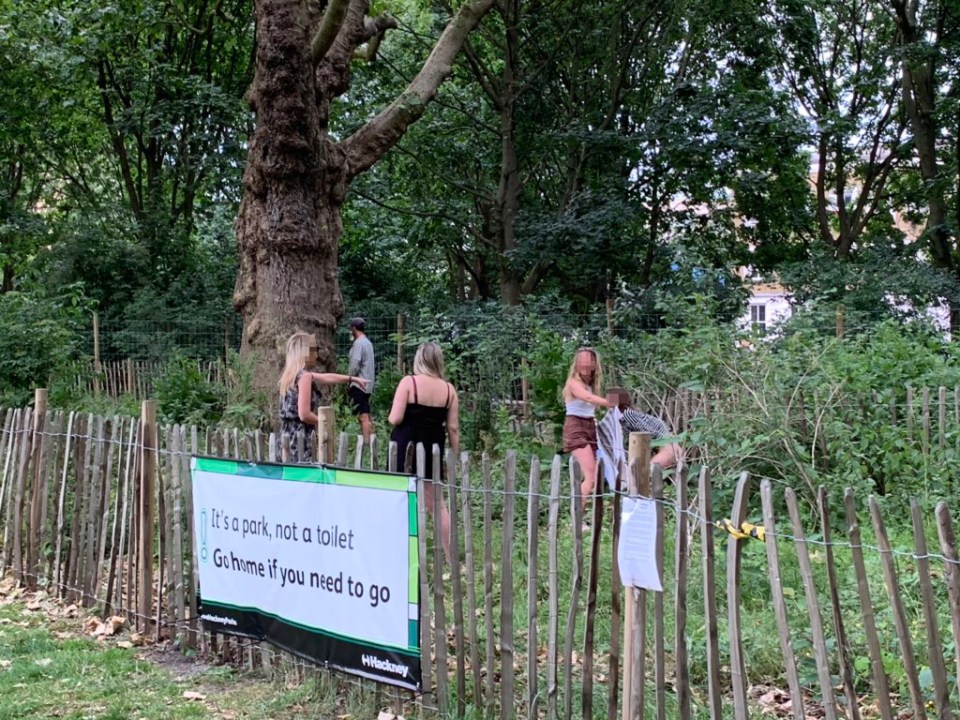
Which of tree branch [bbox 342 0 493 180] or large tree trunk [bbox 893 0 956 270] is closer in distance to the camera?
tree branch [bbox 342 0 493 180]

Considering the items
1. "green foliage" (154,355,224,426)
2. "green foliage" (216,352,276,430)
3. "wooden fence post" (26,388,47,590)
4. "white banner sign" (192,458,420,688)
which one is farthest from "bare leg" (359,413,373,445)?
"white banner sign" (192,458,420,688)

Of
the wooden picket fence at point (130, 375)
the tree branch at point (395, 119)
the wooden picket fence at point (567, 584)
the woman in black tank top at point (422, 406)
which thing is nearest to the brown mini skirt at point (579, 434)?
the wooden picket fence at point (567, 584)

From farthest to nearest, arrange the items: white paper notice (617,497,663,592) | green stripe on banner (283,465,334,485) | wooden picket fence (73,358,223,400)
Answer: wooden picket fence (73,358,223,400)
green stripe on banner (283,465,334,485)
white paper notice (617,497,663,592)

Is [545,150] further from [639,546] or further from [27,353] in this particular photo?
[639,546]

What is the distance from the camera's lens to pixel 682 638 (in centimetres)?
345

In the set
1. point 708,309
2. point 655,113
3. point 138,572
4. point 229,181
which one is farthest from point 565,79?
point 138,572

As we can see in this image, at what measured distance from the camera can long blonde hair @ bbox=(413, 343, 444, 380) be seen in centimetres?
680

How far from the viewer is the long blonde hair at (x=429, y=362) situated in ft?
22.3

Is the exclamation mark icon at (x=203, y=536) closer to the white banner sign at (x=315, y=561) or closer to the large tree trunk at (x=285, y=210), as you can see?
the white banner sign at (x=315, y=561)

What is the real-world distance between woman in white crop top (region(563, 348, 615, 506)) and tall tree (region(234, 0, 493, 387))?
124 inches

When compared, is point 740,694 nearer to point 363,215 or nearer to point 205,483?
point 205,483

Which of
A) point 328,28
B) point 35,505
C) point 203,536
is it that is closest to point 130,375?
point 328,28

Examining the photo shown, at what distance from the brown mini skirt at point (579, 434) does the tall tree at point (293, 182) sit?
3137mm

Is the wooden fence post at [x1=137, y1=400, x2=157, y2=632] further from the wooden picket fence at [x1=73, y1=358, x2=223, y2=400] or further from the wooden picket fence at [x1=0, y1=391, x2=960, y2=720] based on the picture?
the wooden picket fence at [x1=73, y1=358, x2=223, y2=400]
